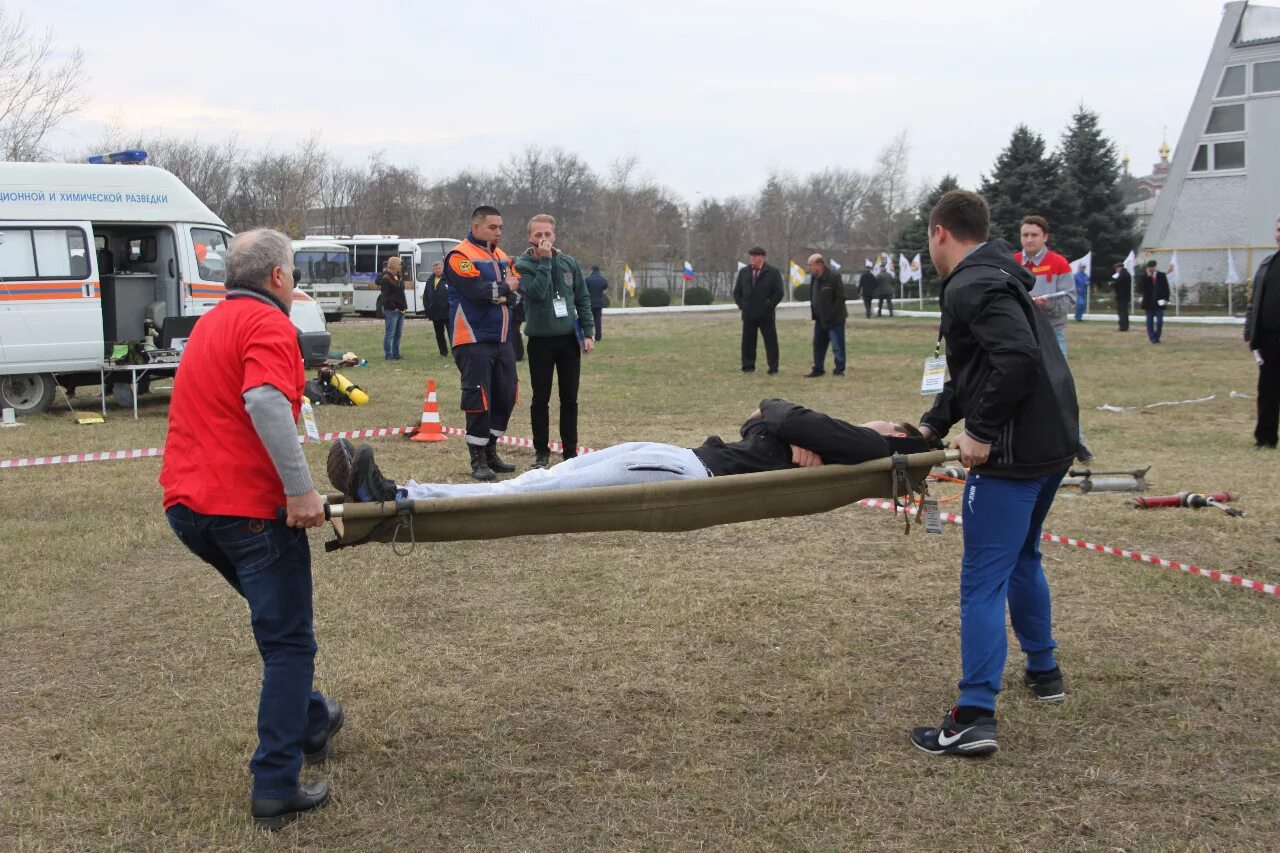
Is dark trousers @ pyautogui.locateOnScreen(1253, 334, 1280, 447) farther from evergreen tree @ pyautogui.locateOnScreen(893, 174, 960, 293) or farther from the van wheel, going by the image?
evergreen tree @ pyautogui.locateOnScreen(893, 174, 960, 293)

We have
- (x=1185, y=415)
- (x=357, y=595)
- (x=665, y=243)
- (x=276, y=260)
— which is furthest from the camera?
(x=665, y=243)

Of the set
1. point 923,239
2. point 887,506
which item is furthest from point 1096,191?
point 887,506

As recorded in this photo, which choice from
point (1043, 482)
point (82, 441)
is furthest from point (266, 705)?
point (82, 441)

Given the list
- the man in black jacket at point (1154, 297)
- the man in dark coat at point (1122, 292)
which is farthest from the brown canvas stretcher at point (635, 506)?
the man in dark coat at point (1122, 292)

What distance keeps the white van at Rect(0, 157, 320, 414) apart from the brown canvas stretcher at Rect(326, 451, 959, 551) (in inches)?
387

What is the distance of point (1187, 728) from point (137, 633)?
481 centimetres

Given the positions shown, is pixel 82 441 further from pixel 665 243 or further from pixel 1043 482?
pixel 665 243

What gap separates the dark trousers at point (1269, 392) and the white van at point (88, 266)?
10914mm

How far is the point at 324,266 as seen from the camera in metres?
38.9

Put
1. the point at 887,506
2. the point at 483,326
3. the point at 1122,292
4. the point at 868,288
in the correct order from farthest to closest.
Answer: the point at 868,288
the point at 1122,292
the point at 483,326
the point at 887,506

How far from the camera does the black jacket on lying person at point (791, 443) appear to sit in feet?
14.6

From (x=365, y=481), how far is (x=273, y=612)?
0.59 m

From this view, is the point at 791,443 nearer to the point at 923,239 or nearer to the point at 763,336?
the point at 763,336

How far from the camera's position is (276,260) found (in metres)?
3.48
